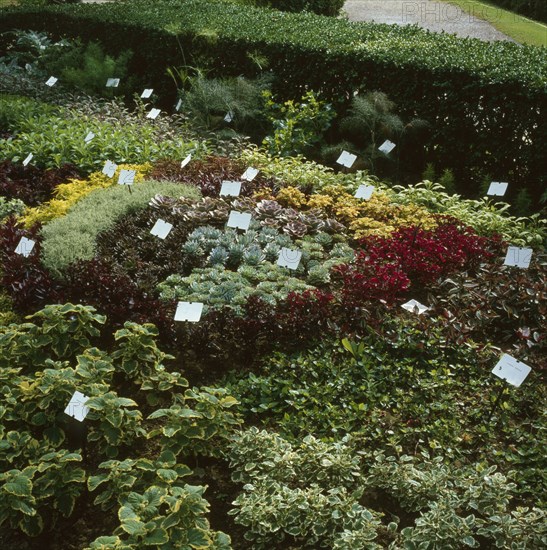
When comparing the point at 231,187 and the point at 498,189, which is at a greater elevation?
the point at 498,189

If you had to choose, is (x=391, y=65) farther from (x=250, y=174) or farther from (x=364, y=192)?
(x=250, y=174)

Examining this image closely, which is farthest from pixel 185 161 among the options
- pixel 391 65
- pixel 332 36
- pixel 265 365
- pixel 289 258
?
pixel 332 36

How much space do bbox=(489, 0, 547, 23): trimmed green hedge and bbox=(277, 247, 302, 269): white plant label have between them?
18.0 metres

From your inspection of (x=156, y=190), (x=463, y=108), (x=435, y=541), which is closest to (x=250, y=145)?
→ (x=156, y=190)

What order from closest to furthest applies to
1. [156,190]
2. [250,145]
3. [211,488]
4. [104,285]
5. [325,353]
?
[211,488] < [325,353] < [104,285] < [156,190] < [250,145]

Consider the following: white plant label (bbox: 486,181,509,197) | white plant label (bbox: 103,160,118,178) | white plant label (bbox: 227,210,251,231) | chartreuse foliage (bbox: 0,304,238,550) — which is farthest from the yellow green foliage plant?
white plant label (bbox: 486,181,509,197)

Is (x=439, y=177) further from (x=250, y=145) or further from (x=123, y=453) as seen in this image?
(x=123, y=453)

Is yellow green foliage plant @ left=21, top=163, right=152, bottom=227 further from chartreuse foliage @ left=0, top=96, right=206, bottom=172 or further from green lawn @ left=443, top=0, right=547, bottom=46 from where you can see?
green lawn @ left=443, top=0, right=547, bottom=46

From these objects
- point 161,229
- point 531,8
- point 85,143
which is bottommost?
point 531,8

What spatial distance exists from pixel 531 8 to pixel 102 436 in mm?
20778

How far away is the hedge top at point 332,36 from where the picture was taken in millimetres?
7730

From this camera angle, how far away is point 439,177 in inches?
323

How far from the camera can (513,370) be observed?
4055mm

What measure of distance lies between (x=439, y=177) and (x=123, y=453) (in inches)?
211
